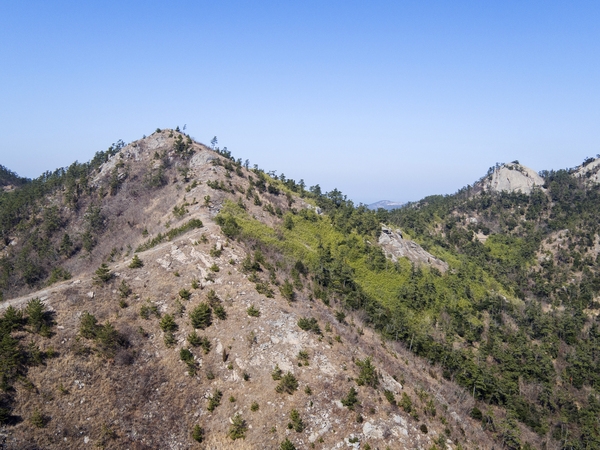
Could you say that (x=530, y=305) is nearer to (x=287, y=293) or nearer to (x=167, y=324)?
(x=287, y=293)

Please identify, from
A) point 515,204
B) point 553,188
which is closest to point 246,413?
point 515,204

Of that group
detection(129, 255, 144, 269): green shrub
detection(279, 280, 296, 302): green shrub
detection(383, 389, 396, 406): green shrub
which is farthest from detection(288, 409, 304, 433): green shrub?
detection(129, 255, 144, 269): green shrub

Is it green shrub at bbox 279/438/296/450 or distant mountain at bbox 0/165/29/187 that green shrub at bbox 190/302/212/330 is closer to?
green shrub at bbox 279/438/296/450

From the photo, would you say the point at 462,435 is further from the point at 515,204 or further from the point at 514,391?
the point at 515,204

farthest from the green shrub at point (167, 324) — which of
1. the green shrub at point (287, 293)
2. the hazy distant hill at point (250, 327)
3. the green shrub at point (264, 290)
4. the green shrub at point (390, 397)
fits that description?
the green shrub at point (390, 397)

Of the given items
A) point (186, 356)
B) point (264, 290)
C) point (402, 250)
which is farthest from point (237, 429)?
point (402, 250)

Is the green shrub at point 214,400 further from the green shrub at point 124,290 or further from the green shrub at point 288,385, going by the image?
the green shrub at point 124,290
